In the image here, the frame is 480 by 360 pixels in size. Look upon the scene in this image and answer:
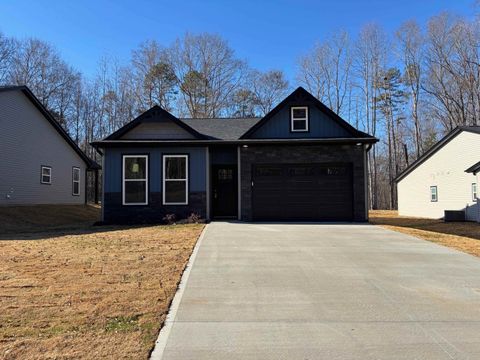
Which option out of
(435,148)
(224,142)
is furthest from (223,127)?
(435,148)

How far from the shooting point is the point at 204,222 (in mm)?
15531

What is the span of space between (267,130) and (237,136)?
1.29 meters

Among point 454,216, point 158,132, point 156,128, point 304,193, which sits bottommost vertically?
point 454,216

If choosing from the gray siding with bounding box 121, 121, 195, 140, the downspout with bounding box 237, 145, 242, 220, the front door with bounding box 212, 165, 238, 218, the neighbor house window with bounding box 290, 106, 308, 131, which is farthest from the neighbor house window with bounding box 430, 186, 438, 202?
the gray siding with bounding box 121, 121, 195, 140

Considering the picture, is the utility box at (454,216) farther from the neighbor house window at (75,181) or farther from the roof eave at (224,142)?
the neighbor house window at (75,181)

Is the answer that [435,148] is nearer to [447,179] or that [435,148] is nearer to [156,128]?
[447,179]

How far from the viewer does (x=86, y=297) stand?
555cm

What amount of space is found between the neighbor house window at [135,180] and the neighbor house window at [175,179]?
78cm

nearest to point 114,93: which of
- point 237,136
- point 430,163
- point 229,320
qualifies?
point 237,136

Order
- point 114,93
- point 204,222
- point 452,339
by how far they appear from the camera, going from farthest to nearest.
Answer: point 114,93 → point 204,222 → point 452,339

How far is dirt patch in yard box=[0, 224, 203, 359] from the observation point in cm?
398

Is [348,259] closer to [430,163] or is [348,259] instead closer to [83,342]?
[83,342]

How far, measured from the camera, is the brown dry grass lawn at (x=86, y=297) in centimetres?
397

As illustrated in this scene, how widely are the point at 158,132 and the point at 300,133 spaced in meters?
5.66
